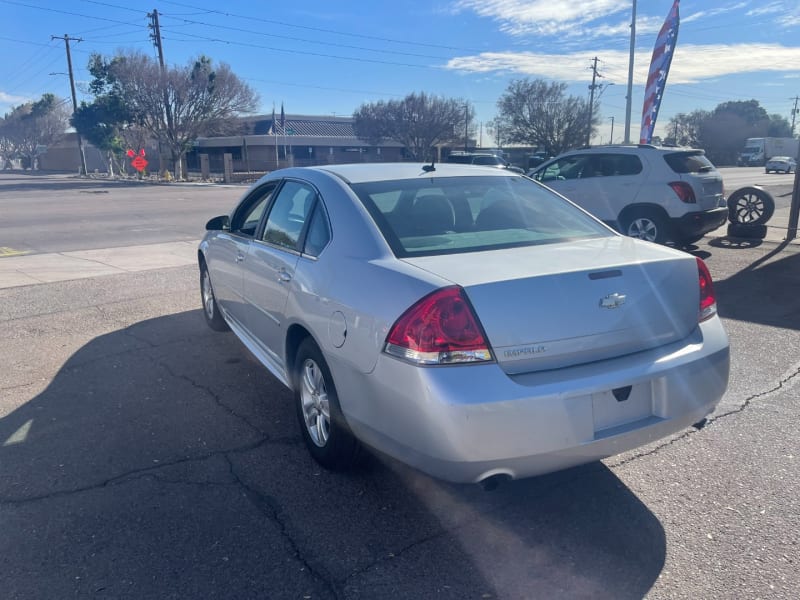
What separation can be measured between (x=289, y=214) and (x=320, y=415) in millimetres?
1403

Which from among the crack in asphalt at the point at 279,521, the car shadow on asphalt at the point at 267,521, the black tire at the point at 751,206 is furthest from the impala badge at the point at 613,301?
the black tire at the point at 751,206

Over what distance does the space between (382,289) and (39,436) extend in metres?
2.64

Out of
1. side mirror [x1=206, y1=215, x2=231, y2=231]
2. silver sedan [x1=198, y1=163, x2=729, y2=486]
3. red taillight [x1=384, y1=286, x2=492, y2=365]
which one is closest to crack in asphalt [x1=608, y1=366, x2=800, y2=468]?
silver sedan [x1=198, y1=163, x2=729, y2=486]

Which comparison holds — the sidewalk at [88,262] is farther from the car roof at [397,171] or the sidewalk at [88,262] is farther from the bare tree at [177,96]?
the bare tree at [177,96]

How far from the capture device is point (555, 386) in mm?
2701

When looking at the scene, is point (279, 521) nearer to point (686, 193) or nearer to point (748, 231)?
point (686, 193)

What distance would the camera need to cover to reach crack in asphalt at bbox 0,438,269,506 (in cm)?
336

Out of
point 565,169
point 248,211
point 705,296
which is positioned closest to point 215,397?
point 248,211

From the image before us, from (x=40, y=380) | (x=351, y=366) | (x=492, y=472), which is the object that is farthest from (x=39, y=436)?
(x=492, y=472)

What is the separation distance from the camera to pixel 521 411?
2.63 meters

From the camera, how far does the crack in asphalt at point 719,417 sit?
12.3 feet

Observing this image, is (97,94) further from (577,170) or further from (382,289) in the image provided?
(382,289)

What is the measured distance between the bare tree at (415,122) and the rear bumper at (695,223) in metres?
45.8

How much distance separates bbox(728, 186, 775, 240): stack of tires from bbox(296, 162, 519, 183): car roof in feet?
30.5
